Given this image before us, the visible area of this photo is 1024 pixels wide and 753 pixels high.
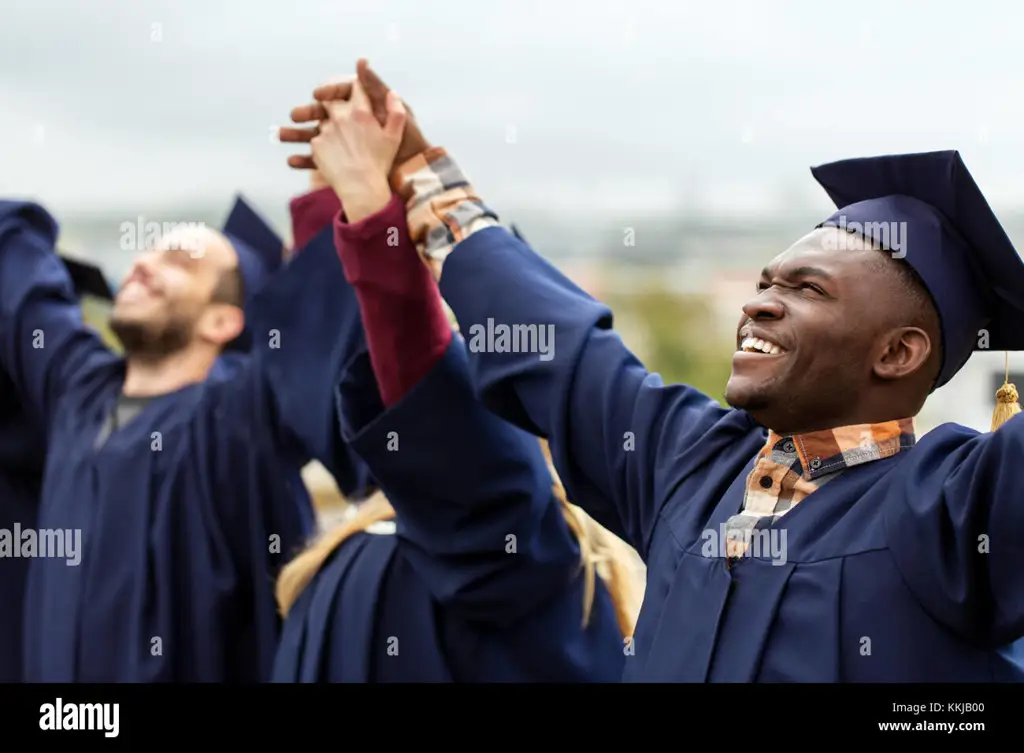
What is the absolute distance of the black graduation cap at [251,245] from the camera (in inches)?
174

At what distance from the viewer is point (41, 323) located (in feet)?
14.2

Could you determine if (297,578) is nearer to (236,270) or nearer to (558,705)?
(558,705)

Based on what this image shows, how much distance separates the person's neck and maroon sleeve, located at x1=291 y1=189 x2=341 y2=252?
89cm

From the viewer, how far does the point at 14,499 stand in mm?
4434

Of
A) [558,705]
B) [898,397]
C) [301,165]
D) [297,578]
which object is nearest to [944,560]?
[898,397]

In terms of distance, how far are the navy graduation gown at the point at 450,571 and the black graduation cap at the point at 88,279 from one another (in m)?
1.56

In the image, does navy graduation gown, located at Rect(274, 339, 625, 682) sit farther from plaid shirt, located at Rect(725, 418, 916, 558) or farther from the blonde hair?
plaid shirt, located at Rect(725, 418, 916, 558)

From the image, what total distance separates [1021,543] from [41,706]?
1690mm

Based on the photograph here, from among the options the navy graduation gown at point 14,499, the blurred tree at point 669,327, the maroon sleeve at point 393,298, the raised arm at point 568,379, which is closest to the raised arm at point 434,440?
the maroon sleeve at point 393,298

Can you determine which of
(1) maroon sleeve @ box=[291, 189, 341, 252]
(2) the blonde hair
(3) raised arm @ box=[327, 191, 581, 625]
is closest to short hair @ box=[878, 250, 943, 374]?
(3) raised arm @ box=[327, 191, 581, 625]

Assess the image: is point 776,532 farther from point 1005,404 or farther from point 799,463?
point 1005,404

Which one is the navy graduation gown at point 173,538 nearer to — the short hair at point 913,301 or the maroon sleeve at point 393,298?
the maroon sleeve at point 393,298

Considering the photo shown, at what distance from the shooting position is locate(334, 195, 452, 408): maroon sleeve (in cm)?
285

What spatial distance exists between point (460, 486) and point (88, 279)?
81.7 inches
